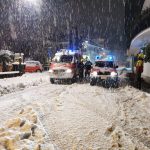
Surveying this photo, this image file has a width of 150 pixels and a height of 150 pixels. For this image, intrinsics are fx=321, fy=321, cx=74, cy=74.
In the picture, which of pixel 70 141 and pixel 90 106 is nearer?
pixel 70 141

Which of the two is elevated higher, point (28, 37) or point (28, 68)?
point (28, 37)

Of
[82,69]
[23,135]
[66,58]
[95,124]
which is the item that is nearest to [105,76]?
[66,58]

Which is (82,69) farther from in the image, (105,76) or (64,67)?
(105,76)

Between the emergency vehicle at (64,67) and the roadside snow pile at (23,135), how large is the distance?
44.7ft

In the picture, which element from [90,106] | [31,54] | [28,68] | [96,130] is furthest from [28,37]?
[96,130]

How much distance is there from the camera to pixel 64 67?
22.6 metres

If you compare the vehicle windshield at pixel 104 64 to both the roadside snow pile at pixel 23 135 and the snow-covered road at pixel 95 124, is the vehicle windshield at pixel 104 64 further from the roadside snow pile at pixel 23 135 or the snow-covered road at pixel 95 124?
the roadside snow pile at pixel 23 135

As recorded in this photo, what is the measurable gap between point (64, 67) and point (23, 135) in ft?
51.4

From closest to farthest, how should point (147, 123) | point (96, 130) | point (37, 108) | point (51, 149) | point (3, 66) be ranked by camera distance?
point (51, 149)
point (96, 130)
point (147, 123)
point (37, 108)
point (3, 66)

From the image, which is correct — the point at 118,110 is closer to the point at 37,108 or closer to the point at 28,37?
the point at 37,108

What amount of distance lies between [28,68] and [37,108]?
2860 cm

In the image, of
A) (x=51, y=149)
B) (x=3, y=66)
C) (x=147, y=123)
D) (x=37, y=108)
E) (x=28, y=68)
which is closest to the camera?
(x=51, y=149)

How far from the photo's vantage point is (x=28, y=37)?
211 feet

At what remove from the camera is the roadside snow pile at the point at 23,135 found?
21.2 ft
